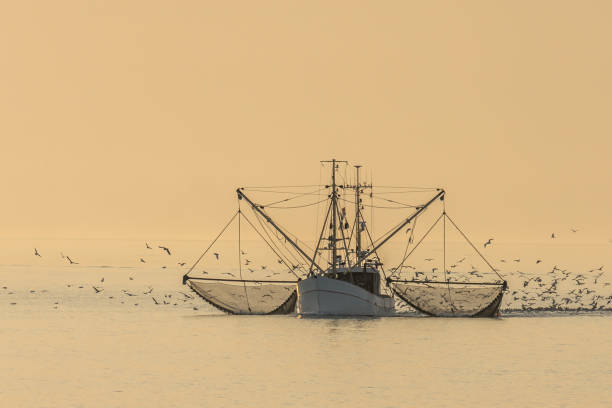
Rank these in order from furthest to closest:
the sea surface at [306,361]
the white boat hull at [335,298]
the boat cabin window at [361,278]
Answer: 1. the boat cabin window at [361,278]
2. the white boat hull at [335,298]
3. the sea surface at [306,361]

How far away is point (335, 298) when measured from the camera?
117m

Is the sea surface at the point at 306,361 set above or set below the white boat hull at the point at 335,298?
below

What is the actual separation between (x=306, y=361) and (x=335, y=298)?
26.4 meters

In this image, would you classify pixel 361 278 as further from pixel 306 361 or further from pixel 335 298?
pixel 306 361

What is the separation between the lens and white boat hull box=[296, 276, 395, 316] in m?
116

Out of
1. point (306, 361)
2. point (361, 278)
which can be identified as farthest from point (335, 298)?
point (306, 361)

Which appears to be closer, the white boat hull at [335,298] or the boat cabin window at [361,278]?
the white boat hull at [335,298]

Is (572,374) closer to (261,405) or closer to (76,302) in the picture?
(261,405)

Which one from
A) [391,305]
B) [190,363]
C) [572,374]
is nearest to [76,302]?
[391,305]

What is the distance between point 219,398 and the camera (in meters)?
70.8

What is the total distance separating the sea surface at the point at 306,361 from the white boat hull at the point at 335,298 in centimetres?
120

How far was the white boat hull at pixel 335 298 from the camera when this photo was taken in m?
116

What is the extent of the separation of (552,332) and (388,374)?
124 ft

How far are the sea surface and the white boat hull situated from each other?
120cm
